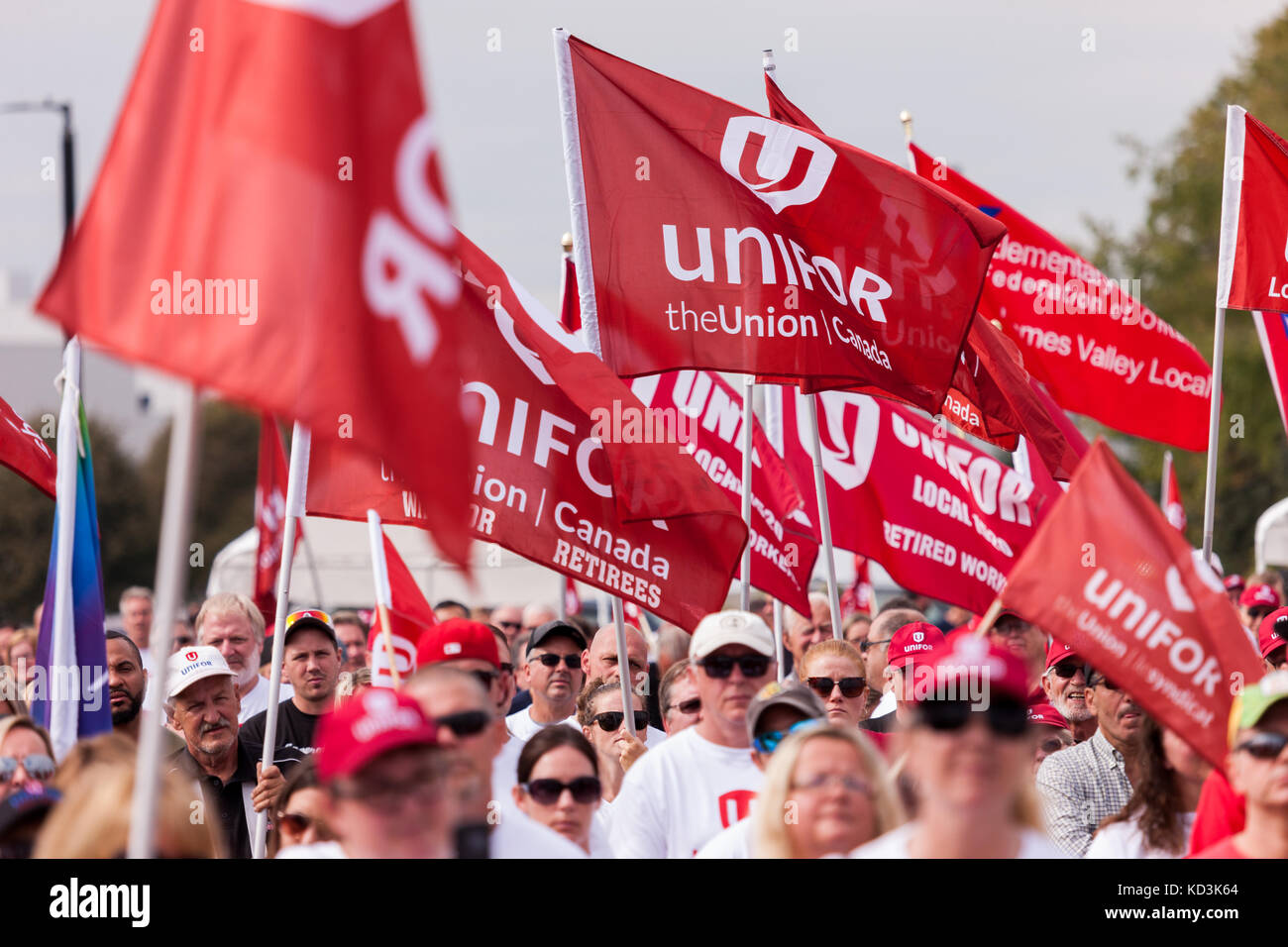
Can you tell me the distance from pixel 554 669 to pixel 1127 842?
3.63 meters

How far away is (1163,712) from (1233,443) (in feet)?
138

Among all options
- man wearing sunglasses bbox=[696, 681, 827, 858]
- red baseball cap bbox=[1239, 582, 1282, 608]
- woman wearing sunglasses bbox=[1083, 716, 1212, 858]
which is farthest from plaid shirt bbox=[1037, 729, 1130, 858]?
red baseball cap bbox=[1239, 582, 1282, 608]

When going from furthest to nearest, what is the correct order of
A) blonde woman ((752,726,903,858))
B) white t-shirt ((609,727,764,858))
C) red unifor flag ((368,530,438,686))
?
red unifor flag ((368,530,438,686)), white t-shirt ((609,727,764,858)), blonde woman ((752,726,903,858))

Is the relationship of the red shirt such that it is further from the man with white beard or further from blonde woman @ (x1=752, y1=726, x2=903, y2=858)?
the man with white beard

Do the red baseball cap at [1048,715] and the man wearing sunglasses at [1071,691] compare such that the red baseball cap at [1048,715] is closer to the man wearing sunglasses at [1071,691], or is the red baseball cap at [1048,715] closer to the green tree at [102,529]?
the man wearing sunglasses at [1071,691]

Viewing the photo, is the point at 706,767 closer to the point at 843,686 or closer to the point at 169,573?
the point at 843,686

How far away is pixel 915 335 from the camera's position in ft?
28.5

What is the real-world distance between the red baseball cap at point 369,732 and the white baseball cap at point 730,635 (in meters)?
2.48

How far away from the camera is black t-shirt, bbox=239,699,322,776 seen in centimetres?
814

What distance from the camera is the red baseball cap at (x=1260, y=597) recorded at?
13.2 metres

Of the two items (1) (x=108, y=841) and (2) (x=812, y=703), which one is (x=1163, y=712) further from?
(1) (x=108, y=841)

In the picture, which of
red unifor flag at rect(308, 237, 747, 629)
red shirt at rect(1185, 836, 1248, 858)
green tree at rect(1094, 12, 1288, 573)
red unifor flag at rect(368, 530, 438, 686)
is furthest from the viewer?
green tree at rect(1094, 12, 1288, 573)

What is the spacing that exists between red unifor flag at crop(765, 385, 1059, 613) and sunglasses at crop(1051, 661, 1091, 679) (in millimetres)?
2976
